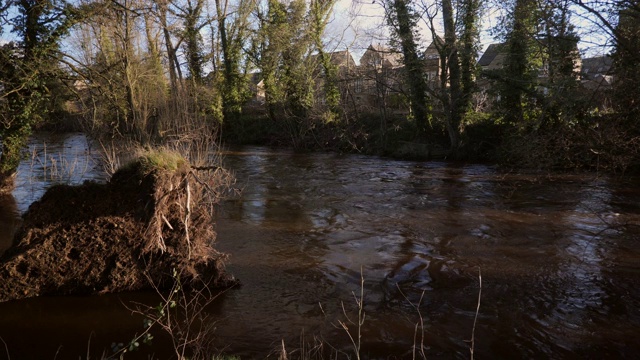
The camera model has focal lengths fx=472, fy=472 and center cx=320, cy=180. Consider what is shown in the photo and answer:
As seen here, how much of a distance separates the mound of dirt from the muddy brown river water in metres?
0.26

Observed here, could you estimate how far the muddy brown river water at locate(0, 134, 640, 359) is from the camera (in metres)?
5.66

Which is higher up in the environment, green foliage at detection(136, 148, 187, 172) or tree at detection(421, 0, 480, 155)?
tree at detection(421, 0, 480, 155)

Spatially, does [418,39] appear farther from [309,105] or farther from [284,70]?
[284,70]

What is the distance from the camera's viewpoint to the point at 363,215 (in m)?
11.9

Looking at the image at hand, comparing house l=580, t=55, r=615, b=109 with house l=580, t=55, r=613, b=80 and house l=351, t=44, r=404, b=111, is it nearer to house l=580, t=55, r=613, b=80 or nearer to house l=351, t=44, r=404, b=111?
house l=580, t=55, r=613, b=80

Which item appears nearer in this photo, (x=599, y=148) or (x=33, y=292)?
(x=33, y=292)

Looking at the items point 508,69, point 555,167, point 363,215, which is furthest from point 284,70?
point 363,215

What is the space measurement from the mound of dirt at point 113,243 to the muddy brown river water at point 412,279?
262mm

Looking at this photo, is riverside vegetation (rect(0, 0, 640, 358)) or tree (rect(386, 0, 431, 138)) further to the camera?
tree (rect(386, 0, 431, 138))

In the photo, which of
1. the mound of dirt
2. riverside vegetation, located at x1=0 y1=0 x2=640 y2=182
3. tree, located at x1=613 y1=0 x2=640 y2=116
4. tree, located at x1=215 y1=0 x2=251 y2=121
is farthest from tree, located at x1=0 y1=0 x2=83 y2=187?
tree, located at x1=215 y1=0 x2=251 y2=121

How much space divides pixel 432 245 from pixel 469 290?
2.26 metres

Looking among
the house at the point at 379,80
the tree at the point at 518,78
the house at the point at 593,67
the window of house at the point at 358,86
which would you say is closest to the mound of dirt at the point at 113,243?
the house at the point at 593,67

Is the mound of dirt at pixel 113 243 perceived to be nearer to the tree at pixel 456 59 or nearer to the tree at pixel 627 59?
the tree at pixel 627 59

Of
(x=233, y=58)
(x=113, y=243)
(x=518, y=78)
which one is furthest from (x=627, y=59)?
(x=233, y=58)
